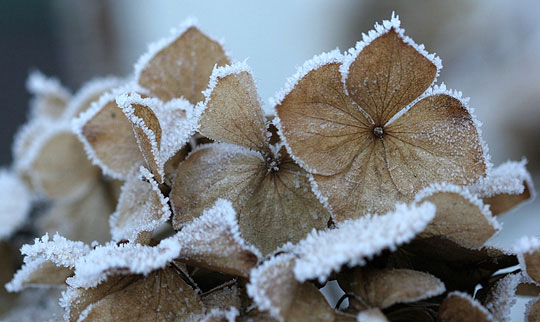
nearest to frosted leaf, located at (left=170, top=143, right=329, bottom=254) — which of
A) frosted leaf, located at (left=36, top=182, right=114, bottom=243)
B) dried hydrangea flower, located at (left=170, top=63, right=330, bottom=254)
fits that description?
dried hydrangea flower, located at (left=170, top=63, right=330, bottom=254)

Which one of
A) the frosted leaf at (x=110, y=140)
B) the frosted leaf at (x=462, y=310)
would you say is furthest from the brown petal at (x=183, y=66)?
the frosted leaf at (x=462, y=310)

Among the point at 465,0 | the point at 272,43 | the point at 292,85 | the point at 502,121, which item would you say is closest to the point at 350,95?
the point at 292,85

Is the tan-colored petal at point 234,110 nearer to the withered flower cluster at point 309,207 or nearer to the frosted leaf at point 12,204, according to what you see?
the withered flower cluster at point 309,207

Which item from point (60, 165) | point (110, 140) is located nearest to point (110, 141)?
point (110, 140)

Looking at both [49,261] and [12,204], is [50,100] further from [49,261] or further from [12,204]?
[49,261]

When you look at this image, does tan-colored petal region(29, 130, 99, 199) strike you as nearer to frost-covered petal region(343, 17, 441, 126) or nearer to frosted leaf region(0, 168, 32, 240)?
frosted leaf region(0, 168, 32, 240)

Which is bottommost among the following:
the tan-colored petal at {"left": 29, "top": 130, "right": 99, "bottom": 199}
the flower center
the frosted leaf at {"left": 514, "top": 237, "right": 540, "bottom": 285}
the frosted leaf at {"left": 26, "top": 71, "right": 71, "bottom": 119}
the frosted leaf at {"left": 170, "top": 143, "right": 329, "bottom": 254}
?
the frosted leaf at {"left": 514, "top": 237, "right": 540, "bottom": 285}

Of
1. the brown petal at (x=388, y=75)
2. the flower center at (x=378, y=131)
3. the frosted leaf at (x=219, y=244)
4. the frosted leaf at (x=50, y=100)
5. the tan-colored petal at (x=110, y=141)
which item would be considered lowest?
the frosted leaf at (x=219, y=244)

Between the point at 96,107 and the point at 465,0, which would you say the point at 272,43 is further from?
the point at 96,107
